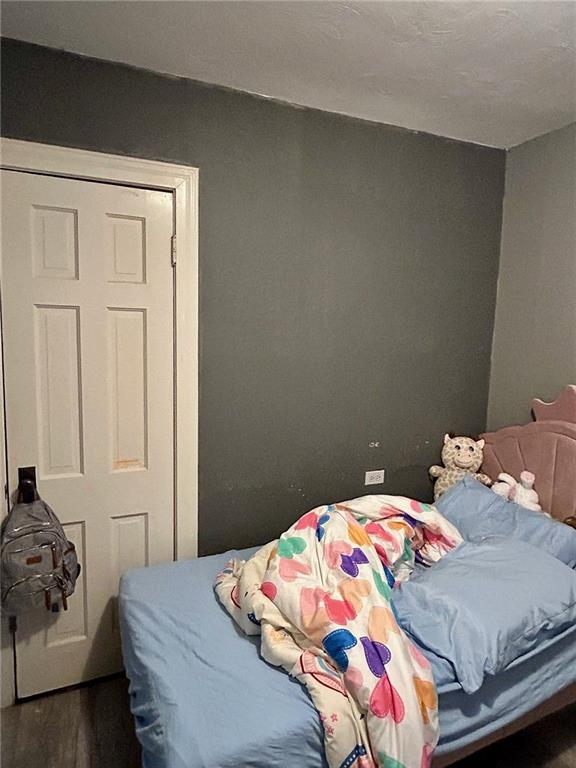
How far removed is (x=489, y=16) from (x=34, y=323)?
1.86 m

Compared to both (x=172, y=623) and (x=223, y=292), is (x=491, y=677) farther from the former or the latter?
(x=223, y=292)

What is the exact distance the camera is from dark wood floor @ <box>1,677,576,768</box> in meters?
1.81

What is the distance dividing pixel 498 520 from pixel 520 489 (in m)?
0.31

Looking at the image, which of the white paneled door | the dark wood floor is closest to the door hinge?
the white paneled door

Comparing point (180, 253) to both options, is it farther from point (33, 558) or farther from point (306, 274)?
point (33, 558)

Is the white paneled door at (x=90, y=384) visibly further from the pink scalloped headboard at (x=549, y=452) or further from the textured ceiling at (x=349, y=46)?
the pink scalloped headboard at (x=549, y=452)

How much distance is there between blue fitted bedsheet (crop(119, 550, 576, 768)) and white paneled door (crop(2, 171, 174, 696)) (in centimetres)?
36

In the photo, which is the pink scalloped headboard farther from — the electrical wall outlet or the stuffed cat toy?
the electrical wall outlet

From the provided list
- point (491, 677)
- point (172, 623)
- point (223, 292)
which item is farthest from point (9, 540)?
point (491, 677)

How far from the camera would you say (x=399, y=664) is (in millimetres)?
1372

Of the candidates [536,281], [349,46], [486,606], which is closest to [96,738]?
[486,606]

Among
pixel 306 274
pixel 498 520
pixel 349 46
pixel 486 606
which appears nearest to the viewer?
pixel 486 606

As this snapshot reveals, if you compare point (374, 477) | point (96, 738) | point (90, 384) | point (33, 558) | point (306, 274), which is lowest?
point (96, 738)

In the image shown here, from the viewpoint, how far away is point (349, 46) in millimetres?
1747
